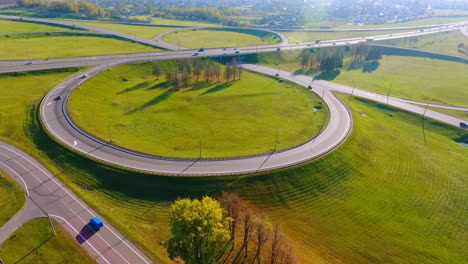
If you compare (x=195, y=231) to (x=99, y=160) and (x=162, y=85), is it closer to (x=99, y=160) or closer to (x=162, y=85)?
(x=99, y=160)

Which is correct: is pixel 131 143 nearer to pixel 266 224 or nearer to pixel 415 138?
pixel 266 224

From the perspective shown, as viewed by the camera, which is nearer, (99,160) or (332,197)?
(332,197)

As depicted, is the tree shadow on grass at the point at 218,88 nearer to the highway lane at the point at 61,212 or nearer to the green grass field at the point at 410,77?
the green grass field at the point at 410,77

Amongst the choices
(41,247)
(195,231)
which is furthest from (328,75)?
(41,247)

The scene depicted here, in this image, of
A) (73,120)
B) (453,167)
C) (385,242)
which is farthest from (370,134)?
(73,120)

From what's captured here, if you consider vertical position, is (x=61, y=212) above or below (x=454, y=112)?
below

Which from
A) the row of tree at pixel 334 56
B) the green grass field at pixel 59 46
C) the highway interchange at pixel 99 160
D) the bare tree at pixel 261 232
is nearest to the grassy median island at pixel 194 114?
the highway interchange at pixel 99 160
